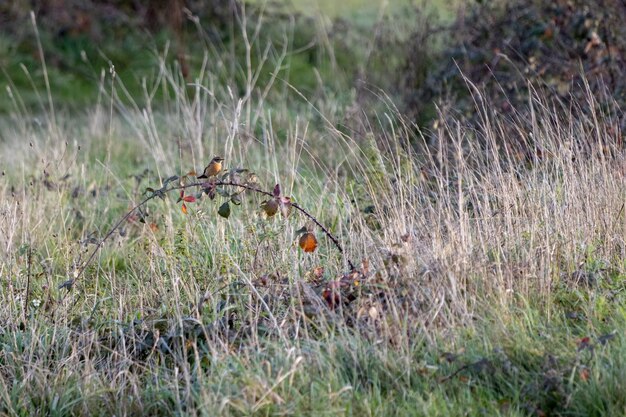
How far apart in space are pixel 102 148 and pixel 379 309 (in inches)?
203

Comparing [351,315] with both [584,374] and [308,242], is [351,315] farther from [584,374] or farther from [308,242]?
[584,374]

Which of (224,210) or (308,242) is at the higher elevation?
(224,210)

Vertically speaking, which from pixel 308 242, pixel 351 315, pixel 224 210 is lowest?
pixel 351 315

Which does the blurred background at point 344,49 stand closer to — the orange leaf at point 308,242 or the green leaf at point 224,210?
the green leaf at point 224,210

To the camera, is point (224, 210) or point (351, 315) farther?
point (224, 210)

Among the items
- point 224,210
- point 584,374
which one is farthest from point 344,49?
point 584,374

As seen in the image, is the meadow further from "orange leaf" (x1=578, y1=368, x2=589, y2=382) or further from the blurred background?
the blurred background

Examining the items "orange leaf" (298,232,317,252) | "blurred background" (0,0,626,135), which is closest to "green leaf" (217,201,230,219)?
"orange leaf" (298,232,317,252)

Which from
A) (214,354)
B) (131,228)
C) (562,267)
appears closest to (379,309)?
(214,354)

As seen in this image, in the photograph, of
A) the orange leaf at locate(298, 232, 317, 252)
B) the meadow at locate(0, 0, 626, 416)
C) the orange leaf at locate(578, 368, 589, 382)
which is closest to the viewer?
the orange leaf at locate(578, 368, 589, 382)

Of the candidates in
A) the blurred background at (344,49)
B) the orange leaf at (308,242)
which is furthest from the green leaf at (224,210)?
the blurred background at (344,49)

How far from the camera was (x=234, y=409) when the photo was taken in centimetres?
331

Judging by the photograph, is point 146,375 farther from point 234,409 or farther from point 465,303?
point 465,303

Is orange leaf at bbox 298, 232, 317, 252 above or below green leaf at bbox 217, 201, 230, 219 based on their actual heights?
→ below
